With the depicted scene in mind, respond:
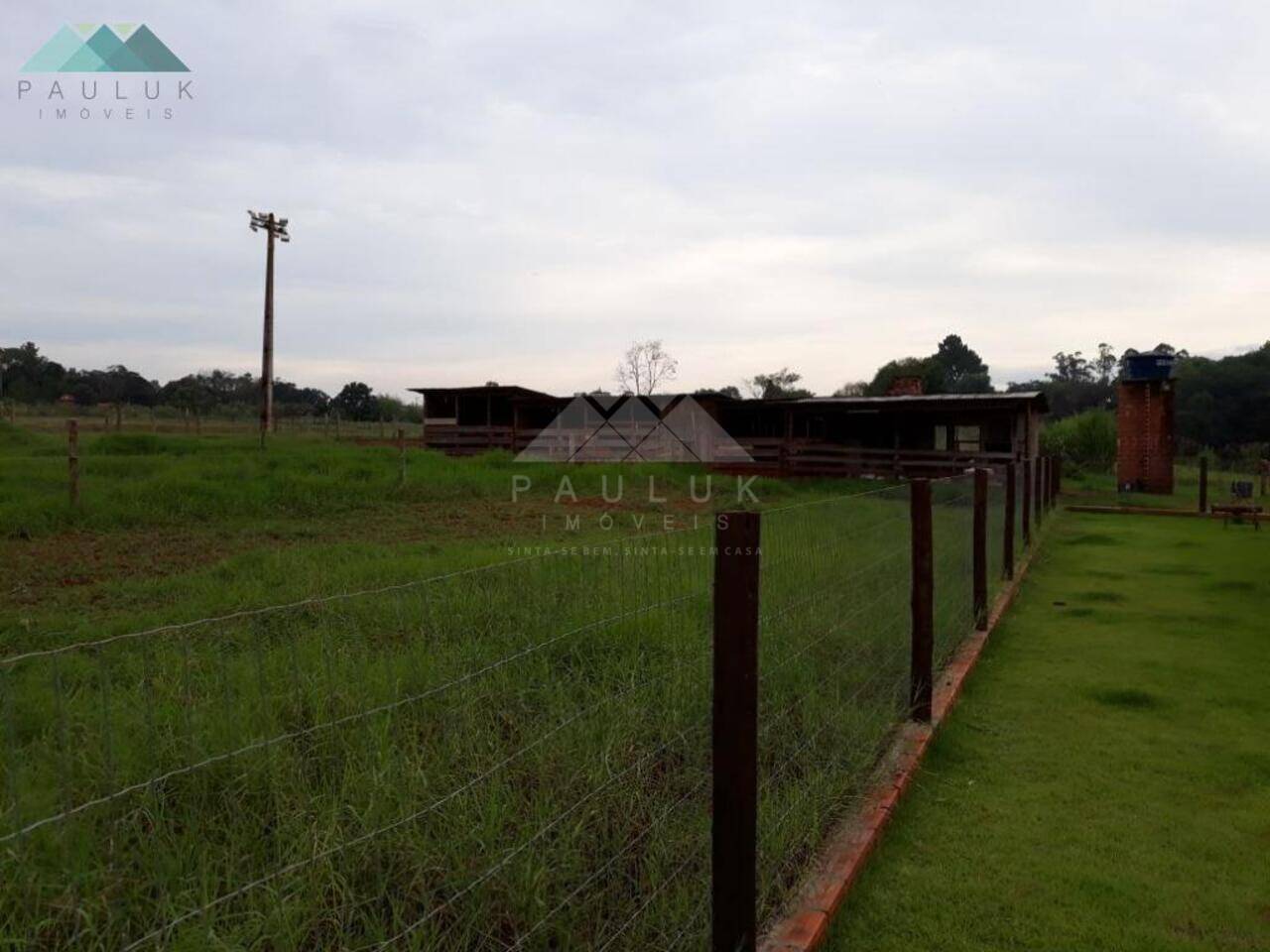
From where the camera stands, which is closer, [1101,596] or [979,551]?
[979,551]

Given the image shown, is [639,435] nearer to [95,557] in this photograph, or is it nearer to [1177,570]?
[1177,570]

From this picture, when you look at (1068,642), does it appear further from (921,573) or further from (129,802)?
(129,802)

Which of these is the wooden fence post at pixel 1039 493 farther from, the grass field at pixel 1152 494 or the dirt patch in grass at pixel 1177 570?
the grass field at pixel 1152 494

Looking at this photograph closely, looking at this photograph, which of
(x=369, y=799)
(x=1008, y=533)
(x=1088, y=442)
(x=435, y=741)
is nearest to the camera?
(x=369, y=799)

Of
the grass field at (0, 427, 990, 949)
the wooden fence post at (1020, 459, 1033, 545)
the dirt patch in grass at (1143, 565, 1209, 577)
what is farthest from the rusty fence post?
the wooden fence post at (1020, 459, 1033, 545)

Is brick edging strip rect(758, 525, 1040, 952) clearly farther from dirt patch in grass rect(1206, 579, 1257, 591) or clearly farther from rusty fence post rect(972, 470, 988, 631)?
dirt patch in grass rect(1206, 579, 1257, 591)

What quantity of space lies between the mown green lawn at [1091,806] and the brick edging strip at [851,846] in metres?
0.08

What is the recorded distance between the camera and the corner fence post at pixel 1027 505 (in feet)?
32.7

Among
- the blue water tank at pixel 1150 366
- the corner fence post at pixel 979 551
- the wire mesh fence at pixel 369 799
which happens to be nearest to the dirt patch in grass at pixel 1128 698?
the corner fence post at pixel 979 551

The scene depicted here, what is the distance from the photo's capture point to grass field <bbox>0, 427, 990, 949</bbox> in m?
1.92

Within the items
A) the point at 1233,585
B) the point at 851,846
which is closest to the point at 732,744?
the point at 851,846

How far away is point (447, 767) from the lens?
2.55 metres

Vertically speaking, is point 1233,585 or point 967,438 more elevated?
point 967,438

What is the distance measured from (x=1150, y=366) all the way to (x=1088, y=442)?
28.1 ft
